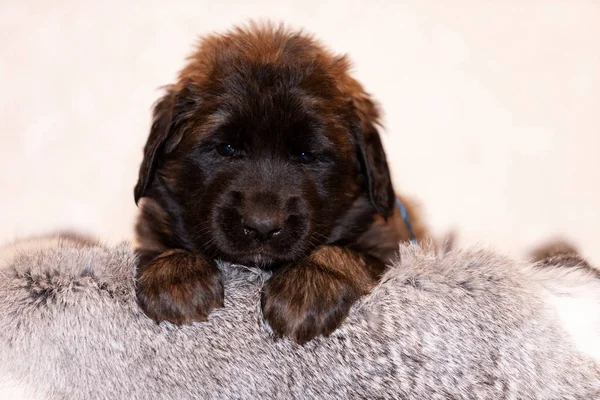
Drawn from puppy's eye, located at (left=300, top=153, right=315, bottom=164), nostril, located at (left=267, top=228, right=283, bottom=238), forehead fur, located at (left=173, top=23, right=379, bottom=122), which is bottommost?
nostril, located at (left=267, top=228, right=283, bottom=238)

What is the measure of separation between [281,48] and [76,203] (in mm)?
1777

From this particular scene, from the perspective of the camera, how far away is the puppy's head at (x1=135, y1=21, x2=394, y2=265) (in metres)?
1.93

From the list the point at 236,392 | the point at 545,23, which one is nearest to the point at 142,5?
the point at 545,23

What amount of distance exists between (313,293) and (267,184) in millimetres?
465

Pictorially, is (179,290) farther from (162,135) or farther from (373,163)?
(373,163)

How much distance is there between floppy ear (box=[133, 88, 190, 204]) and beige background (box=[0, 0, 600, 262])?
A: 4.16 feet

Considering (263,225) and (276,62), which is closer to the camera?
(263,225)

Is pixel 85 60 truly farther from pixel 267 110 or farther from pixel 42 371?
pixel 42 371

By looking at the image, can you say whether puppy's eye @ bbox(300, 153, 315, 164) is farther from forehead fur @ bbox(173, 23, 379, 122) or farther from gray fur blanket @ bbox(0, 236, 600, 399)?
gray fur blanket @ bbox(0, 236, 600, 399)

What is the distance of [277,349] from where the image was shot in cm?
150

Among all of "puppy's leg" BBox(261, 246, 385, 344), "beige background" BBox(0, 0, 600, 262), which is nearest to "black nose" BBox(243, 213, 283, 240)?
"puppy's leg" BBox(261, 246, 385, 344)

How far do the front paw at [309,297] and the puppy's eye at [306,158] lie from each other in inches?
16.7

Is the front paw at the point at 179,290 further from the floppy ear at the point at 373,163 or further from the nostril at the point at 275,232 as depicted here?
the floppy ear at the point at 373,163

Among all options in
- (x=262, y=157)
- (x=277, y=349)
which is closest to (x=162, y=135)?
(x=262, y=157)
